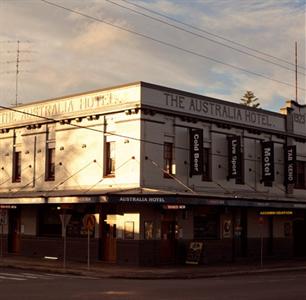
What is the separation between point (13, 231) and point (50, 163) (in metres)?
5.14

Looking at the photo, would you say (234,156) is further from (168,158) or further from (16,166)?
(16,166)

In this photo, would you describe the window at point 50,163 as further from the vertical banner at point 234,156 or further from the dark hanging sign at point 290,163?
the dark hanging sign at point 290,163

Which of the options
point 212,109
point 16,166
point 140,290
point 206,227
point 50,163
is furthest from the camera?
point 16,166

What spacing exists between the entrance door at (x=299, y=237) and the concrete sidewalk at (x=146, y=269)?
569 centimetres

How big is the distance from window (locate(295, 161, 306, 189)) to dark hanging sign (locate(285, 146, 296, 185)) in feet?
6.39

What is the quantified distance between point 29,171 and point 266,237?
14.4 metres

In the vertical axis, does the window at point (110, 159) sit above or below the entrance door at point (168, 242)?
above

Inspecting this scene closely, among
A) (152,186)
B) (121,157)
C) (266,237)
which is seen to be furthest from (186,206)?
(266,237)

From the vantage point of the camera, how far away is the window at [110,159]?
105 ft

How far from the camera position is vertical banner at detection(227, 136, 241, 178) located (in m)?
34.5

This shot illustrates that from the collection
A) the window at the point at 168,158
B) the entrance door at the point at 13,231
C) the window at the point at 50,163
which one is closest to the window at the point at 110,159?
the window at the point at 168,158

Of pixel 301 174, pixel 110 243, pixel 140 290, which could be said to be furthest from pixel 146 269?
pixel 301 174

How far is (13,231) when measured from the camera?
37.7 metres

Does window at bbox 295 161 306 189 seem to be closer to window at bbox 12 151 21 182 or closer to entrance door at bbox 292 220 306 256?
entrance door at bbox 292 220 306 256
